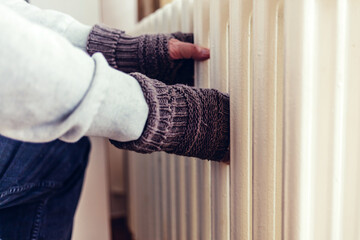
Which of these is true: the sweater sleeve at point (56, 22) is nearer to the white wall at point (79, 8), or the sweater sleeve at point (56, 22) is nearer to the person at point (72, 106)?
the person at point (72, 106)

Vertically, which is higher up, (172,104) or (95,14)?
(95,14)

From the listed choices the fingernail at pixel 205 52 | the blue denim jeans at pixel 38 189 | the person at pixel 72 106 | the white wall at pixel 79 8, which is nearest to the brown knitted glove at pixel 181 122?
the person at pixel 72 106

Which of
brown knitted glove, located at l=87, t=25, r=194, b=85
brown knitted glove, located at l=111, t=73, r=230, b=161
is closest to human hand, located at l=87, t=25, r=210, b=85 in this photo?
brown knitted glove, located at l=87, t=25, r=194, b=85

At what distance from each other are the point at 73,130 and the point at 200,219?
0.32 metres

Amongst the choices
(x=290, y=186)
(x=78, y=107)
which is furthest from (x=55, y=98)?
(x=290, y=186)

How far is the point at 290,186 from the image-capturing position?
0.35m

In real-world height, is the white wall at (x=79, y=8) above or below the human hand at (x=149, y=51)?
above

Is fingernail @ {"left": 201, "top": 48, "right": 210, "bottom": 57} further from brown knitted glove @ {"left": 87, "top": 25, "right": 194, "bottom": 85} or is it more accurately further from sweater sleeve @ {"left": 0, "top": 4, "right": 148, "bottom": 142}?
sweater sleeve @ {"left": 0, "top": 4, "right": 148, "bottom": 142}

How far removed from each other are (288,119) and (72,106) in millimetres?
206

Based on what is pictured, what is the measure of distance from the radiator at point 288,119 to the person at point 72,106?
0.04 meters

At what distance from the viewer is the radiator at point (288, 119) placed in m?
0.33

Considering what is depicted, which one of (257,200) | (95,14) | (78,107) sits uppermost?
(95,14)

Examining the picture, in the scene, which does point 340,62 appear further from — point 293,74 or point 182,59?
point 182,59

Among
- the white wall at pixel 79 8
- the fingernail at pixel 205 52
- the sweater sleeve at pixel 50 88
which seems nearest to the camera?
the sweater sleeve at pixel 50 88
